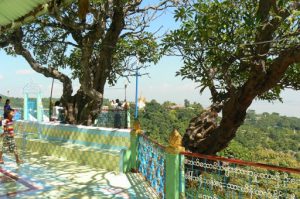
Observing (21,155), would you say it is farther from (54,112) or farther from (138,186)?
(54,112)

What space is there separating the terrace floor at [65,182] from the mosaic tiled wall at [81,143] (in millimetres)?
285

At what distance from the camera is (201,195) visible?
16.5 ft

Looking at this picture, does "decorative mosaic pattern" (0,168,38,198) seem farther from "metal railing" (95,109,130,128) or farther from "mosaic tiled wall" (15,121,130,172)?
"metal railing" (95,109,130,128)

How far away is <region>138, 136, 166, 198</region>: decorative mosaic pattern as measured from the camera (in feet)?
20.1

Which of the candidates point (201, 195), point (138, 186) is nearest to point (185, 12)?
point (201, 195)

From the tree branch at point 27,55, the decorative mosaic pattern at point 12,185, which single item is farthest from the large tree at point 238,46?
the tree branch at point 27,55

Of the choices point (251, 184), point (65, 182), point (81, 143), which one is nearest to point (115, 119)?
point (81, 143)

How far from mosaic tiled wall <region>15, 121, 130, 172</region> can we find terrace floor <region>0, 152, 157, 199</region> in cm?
28

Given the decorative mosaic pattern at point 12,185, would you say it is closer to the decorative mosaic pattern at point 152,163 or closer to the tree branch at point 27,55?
the decorative mosaic pattern at point 152,163

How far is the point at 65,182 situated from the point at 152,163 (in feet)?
7.01

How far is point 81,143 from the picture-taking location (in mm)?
10945

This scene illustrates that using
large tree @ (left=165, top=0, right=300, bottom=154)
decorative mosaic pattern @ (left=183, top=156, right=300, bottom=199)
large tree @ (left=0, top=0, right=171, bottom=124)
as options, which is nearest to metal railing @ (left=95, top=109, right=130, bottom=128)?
large tree @ (left=0, top=0, right=171, bottom=124)

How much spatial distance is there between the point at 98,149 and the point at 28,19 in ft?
18.6

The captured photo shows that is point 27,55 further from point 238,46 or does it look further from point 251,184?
point 251,184
